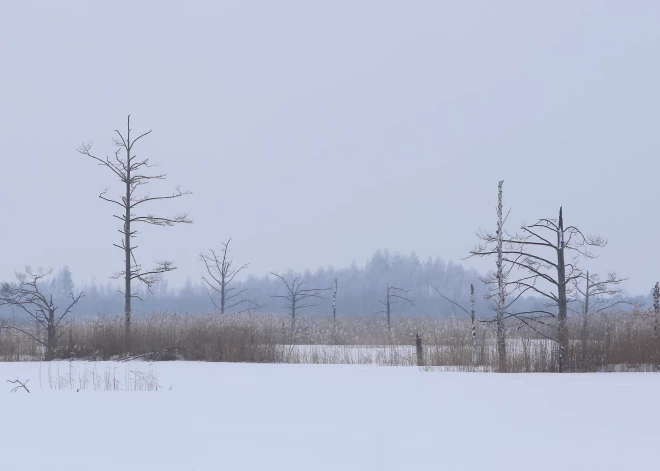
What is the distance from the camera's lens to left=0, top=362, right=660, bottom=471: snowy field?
6.41 meters

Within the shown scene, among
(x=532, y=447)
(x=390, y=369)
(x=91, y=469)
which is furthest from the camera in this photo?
(x=390, y=369)

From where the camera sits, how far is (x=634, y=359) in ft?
52.3

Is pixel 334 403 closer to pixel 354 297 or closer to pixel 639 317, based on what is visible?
pixel 639 317

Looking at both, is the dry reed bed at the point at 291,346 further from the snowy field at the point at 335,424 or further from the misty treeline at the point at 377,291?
the misty treeline at the point at 377,291

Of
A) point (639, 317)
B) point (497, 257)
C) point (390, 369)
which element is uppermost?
point (497, 257)

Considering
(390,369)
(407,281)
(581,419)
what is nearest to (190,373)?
(390,369)

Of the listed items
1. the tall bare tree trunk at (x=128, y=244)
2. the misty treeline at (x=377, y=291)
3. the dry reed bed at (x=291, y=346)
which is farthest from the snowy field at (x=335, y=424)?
the misty treeline at (x=377, y=291)

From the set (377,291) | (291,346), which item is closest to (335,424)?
(291,346)

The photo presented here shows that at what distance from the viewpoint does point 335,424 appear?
854cm

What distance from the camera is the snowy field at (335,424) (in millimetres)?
6410

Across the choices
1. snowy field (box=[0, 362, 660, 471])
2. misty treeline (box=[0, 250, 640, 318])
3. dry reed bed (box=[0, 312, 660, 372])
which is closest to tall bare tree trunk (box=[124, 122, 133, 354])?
dry reed bed (box=[0, 312, 660, 372])

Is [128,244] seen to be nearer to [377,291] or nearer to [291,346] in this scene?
[291,346]

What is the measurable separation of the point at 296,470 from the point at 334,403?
14.8ft

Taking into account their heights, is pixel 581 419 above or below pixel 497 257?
below
